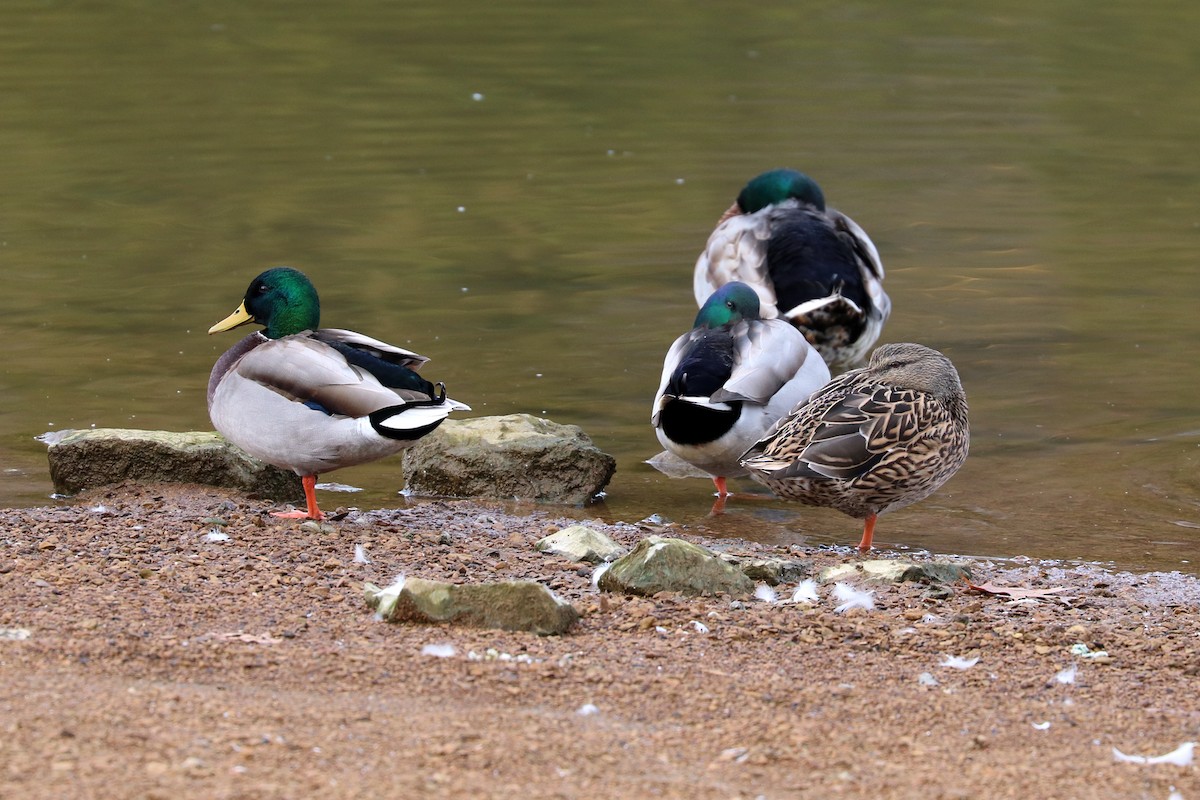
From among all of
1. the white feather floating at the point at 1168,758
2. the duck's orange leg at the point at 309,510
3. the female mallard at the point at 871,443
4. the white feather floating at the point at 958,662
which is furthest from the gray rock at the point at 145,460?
the white feather floating at the point at 1168,758

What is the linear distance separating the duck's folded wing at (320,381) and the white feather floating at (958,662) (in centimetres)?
240

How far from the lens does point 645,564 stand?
5.15 meters

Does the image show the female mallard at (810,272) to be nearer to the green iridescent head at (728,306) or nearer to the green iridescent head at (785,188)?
the green iridescent head at (785,188)

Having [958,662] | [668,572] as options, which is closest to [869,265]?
[668,572]

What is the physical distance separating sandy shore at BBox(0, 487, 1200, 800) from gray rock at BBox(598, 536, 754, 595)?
8cm

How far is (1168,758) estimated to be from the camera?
3.79 metres

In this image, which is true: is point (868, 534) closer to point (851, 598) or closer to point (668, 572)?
point (851, 598)

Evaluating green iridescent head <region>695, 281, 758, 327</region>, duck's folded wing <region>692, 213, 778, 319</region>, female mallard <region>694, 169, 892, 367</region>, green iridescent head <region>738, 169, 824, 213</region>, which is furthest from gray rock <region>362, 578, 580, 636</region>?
green iridescent head <region>738, 169, 824, 213</region>

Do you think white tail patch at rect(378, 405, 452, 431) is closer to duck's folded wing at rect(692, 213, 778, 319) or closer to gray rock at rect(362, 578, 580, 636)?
gray rock at rect(362, 578, 580, 636)

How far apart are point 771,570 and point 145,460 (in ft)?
9.01

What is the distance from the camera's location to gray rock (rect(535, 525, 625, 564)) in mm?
5770

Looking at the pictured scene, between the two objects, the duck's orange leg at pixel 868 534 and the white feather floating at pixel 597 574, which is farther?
the duck's orange leg at pixel 868 534

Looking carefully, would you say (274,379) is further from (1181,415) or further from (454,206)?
(454,206)

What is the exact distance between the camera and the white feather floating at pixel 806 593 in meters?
5.24
